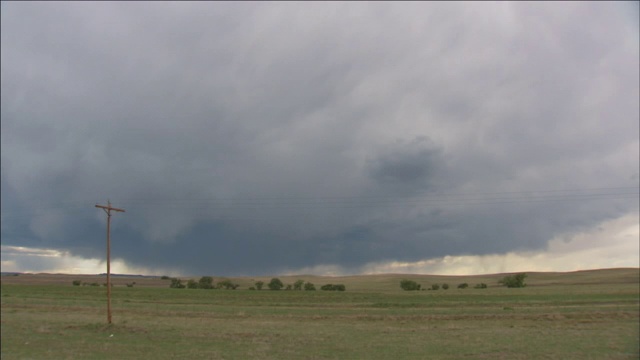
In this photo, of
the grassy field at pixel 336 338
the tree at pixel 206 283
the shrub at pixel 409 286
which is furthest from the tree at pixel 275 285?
the grassy field at pixel 336 338

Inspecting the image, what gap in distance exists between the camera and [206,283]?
13425cm

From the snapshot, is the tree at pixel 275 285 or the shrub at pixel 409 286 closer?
the shrub at pixel 409 286

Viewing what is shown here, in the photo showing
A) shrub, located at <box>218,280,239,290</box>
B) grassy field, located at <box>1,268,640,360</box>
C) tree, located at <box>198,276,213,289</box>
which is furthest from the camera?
shrub, located at <box>218,280,239,290</box>

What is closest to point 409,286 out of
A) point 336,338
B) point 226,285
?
point 226,285

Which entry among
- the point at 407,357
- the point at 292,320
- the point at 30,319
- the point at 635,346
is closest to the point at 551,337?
the point at 635,346

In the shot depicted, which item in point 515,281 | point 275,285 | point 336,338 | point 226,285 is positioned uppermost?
point 336,338

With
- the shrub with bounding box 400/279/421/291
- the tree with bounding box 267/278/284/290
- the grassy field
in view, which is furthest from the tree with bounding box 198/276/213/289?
the grassy field

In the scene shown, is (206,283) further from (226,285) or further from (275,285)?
(275,285)

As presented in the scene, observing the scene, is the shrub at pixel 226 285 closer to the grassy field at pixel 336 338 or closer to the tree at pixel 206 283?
the tree at pixel 206 283

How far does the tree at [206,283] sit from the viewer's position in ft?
436

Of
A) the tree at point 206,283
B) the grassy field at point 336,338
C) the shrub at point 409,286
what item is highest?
the grassy field at point 336,338

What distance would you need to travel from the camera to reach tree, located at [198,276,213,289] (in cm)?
13275

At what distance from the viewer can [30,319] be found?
144 ft

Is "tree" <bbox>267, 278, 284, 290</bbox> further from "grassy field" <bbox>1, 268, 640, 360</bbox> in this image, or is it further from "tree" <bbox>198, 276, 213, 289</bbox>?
"grassy field" <bbox>1, 268, 640, 360</bbox>
